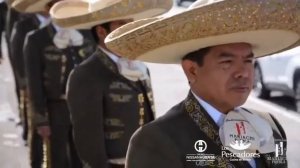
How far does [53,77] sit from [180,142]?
3.52 m

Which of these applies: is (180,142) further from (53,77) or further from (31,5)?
(31,5)

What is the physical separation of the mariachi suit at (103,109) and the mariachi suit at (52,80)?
1.55m

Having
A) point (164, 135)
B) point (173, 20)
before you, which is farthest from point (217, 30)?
point (164, 135)

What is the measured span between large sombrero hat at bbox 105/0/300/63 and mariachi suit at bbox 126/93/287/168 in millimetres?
262

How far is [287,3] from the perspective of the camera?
3027 mm

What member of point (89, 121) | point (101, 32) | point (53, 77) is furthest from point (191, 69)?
point (53, 77)

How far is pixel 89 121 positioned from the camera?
468 centimetres

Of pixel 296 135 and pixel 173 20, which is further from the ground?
pixel 173 20

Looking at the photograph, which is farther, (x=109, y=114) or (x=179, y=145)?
(x=109, y=114)

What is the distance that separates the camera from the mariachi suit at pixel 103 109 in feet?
Result: 15.4

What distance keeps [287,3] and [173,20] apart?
44cm

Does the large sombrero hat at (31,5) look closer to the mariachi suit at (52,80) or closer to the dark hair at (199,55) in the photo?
the mariachi suit at (52,80)

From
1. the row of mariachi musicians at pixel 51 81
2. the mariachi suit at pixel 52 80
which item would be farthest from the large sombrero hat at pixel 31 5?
the mariachi suit at pixel 52 80

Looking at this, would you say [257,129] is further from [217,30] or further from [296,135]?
[296,135]
